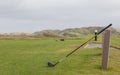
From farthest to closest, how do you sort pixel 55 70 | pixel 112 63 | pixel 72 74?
1. pixel 112 63
2. pixel 55 70
3. pixel 72 74

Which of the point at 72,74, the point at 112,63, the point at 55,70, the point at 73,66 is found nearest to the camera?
the point at 72,74

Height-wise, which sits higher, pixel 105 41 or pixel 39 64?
pixel 105 41

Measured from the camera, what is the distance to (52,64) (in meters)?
19.8

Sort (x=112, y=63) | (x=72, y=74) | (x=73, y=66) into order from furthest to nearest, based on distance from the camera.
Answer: (x=112, y=63) < (x=73, y=66) < (x=72, y=74)

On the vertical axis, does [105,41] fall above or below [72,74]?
above

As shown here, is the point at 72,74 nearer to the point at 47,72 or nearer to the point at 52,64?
the point at 47,72

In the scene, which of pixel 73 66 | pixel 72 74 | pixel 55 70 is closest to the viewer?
pixel 72 74

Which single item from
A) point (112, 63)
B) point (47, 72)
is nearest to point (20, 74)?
point (47, 72)

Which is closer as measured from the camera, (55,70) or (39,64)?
(55,70)

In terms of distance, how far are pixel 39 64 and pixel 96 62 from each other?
12.8 feet

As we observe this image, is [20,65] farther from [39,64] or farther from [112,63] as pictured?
[112,63]

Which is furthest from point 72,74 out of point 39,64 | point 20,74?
point 39,64

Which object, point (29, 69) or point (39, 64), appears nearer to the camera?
point (29, 69)

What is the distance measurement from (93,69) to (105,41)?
1.83m
